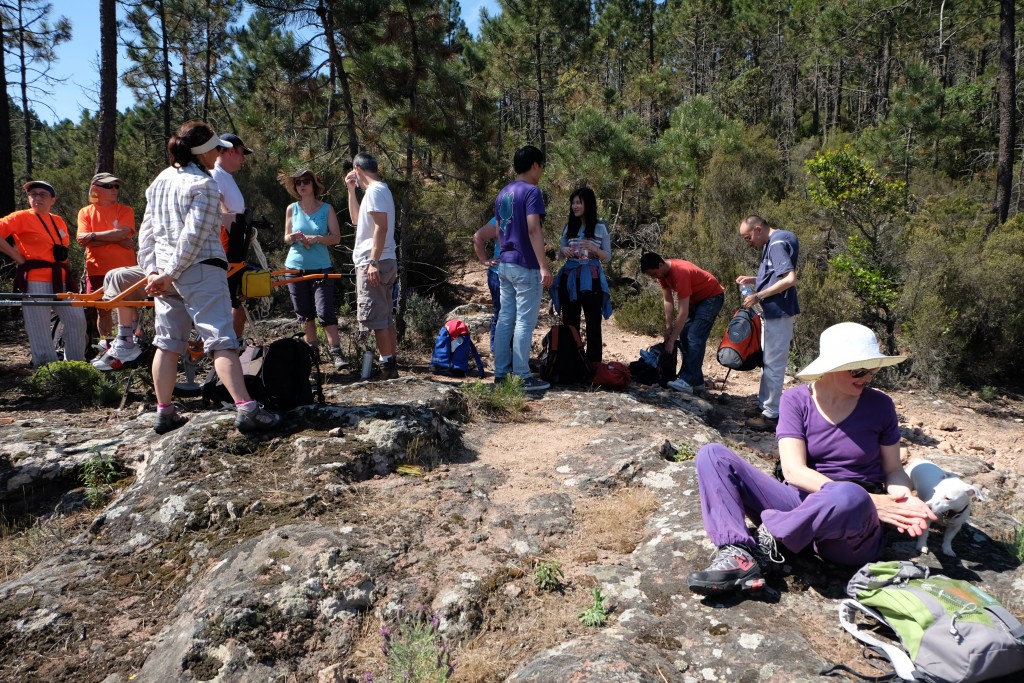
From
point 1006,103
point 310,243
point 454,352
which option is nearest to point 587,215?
point 454,352

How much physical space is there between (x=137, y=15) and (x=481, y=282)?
407 inches

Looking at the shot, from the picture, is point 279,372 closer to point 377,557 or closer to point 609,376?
point 377,557

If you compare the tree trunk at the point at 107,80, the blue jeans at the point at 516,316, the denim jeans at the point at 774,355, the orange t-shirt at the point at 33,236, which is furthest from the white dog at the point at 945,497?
the tree trunk at the point at 107,80

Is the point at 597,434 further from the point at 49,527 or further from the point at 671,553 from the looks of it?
the point at 49,527

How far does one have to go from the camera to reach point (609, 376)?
19.8ft

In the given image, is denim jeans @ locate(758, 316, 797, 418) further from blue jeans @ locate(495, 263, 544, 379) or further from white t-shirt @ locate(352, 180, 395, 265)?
white t-shirt @ locate(352, 180, 395, 265)

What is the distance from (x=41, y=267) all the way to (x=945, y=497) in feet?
21.5

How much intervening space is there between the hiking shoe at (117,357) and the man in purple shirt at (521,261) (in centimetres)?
267

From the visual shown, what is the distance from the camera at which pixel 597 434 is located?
4598mm

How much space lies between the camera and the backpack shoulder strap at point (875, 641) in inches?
79.3

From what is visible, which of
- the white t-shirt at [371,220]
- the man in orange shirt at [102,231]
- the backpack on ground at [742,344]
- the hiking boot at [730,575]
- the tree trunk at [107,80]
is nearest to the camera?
the hiking boot at [730,575]

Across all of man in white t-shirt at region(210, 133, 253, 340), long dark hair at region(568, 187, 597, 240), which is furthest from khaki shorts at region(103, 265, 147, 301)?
long dark hair at region(568, 187, 597, 240)

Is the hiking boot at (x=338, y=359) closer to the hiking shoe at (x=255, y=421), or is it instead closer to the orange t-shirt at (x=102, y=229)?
the orange t-shirt at (x=102, y=229)

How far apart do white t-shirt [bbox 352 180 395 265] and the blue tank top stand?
0.50 metres
